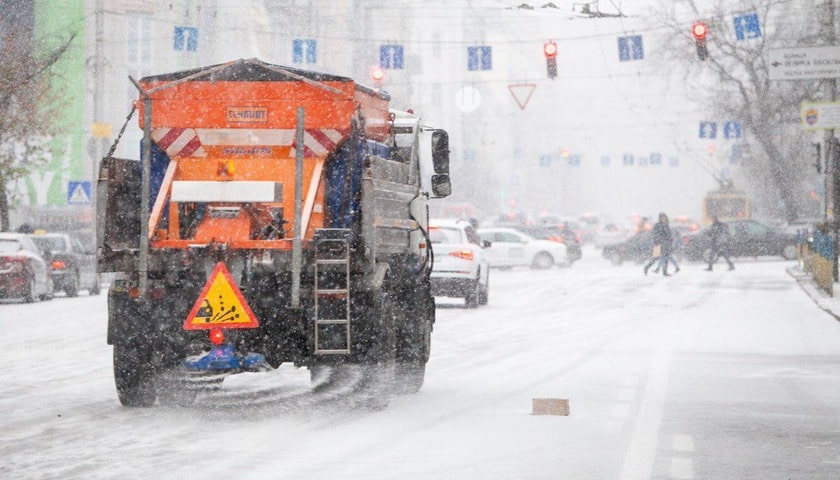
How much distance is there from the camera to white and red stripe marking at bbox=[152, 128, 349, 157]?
38.5 feet

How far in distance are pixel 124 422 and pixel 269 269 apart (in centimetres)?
156

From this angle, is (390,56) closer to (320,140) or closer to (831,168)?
(831,168)

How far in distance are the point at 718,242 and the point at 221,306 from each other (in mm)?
38711

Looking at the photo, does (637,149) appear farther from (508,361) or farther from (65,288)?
(508,361)

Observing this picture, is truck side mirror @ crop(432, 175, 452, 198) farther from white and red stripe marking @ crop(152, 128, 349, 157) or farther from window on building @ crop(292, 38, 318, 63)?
window on building @ crop(292, 38, 318, 63)

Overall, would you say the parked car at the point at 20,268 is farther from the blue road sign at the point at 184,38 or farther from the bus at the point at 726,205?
the bus at the point at 726,205

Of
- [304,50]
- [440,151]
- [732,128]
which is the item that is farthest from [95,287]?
[732,128]

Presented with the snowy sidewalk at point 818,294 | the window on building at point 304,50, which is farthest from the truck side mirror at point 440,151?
the window on building at point 304,50

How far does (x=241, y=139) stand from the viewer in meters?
11.9

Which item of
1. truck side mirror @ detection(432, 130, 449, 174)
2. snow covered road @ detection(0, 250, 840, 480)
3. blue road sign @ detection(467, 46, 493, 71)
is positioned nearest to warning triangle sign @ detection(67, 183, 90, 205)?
blue road sign @ detection(467, 46, 493, 71)

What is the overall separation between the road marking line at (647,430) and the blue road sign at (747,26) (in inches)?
833

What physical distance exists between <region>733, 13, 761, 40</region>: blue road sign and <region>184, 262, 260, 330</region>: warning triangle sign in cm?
2645

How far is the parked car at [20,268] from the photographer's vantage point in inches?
1166

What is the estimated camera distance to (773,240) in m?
56.9
